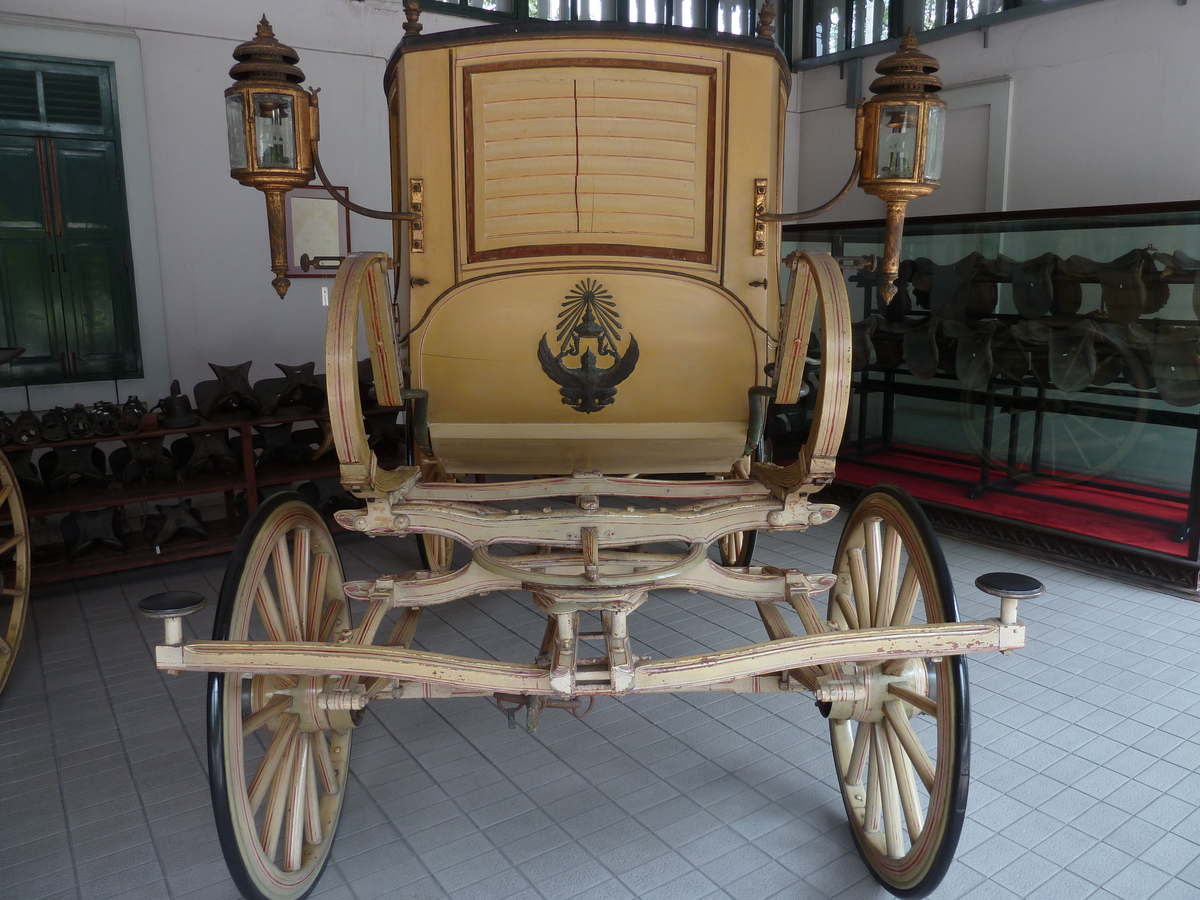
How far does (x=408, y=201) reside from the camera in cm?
258

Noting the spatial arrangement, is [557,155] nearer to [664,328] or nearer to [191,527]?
[664,328]

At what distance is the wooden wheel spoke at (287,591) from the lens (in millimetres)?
2090

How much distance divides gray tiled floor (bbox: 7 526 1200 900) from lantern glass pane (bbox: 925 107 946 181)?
1623mm

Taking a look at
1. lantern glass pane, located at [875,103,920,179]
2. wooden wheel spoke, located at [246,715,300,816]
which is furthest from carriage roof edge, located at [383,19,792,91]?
wooden wheel spoke, located at [246,715,300,816]

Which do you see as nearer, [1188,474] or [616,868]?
[616,868]

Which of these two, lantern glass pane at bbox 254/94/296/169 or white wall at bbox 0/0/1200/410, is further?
white wall at bbox 0/0/1200/410

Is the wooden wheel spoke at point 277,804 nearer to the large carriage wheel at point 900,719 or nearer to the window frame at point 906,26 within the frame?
the large carriage wheel at point 900,719

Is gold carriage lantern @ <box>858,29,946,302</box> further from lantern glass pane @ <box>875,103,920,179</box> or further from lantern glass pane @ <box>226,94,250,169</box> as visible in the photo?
lantern glass pane @ <box>226,94,250,169</box>

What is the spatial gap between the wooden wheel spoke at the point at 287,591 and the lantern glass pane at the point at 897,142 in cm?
173

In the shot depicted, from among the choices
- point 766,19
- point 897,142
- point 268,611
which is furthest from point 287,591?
point 766,19

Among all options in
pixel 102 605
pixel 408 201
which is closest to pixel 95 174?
pixel 102 605

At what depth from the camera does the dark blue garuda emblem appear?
8.61 feet

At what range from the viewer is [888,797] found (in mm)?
2045

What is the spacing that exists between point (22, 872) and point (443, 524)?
133 cm
